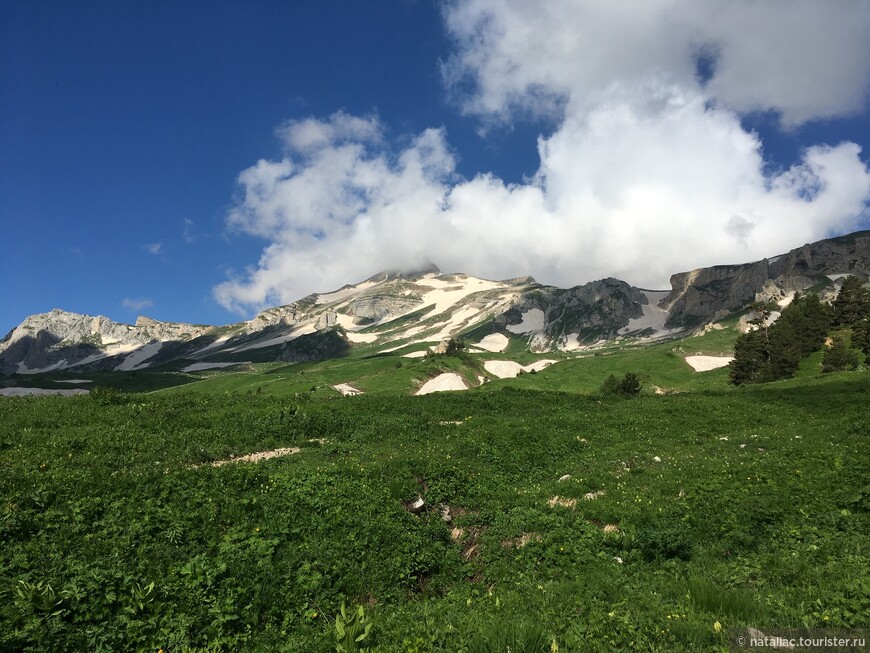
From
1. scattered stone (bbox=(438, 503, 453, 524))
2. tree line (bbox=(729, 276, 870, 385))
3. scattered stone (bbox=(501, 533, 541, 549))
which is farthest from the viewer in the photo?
tree line (bbox=(729, 276, 870, 385))

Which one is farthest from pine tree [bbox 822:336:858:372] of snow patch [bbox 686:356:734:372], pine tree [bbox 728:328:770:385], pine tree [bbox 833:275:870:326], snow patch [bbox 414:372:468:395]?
snow patch [bbox 686:356:734:372]

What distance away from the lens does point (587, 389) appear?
82312 millimetres

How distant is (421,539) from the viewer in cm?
1305

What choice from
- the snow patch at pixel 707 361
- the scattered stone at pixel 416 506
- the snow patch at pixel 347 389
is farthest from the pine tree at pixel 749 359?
the scattered stone at pixel 416 506

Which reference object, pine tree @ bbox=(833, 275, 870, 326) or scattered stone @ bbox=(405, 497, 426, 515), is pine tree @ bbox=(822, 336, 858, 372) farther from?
scattered stone @ bbox=(405, 497, 426, 515)

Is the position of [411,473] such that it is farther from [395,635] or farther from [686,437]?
[686,437]

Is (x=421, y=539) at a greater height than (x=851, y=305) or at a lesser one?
lesser

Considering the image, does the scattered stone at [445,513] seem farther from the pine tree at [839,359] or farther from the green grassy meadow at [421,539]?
the pine tree at [839,359]

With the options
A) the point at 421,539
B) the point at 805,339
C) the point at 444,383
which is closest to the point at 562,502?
the point at 421,539

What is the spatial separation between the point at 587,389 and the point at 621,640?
79301 millimetres

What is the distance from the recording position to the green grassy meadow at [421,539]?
8273mm

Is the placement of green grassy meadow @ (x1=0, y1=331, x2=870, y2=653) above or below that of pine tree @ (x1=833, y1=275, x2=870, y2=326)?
below

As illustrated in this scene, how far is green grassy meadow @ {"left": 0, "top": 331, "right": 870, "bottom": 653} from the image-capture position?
27.1 feet

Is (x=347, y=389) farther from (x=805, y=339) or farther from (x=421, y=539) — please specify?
(x=805, y=339)
